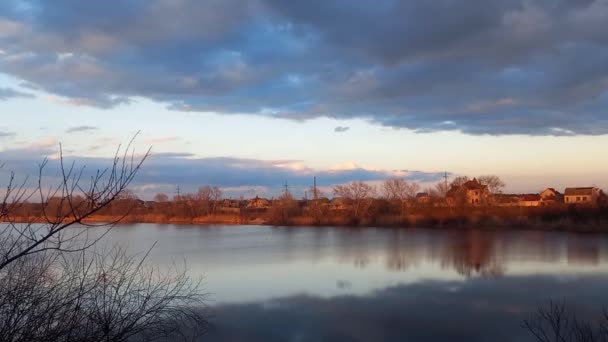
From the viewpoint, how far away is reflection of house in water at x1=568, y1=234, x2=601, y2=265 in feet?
55.1

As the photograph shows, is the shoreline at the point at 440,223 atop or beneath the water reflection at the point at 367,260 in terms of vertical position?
atop

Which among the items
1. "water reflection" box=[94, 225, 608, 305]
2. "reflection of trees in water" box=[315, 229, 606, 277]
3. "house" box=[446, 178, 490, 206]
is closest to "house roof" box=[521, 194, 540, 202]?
"house" box=[446, 178, 490, 206]

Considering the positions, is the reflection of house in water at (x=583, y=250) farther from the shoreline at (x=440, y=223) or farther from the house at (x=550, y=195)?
the house at (x=550, y=195)

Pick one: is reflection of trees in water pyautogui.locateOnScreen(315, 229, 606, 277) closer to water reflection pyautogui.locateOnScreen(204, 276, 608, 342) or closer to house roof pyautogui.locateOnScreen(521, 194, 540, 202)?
water reflection pyautogui.locateOnScreen(204, 276, 608, 342)

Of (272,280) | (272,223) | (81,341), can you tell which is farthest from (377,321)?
(272,223)

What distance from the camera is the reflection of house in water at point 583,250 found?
16.8 metres

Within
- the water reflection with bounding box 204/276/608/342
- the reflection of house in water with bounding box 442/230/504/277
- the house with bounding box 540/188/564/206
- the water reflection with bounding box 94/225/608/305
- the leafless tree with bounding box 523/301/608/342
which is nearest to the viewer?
the leafless tree with bounding box 523/301/608/342

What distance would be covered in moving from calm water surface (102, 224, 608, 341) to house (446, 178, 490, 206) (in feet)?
40.5

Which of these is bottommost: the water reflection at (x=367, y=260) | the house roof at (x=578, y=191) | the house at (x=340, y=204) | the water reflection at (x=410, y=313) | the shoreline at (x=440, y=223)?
the water reflection at (x=410, y=313)

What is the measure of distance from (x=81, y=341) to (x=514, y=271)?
550 inches

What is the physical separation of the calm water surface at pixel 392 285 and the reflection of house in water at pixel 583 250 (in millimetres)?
33

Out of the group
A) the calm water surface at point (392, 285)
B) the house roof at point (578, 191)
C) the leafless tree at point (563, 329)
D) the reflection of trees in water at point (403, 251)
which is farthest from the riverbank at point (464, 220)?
the house roof at point (578, 191)

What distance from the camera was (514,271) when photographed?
1506 centimetres

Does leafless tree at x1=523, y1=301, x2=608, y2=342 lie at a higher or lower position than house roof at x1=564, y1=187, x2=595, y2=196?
lower
